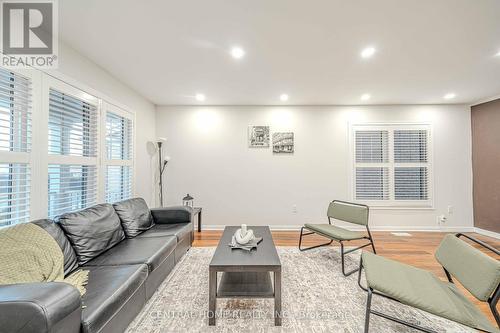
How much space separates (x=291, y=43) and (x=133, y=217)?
2771 millimetres

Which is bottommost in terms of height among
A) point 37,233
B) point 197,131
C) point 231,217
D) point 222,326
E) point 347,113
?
point 222,326

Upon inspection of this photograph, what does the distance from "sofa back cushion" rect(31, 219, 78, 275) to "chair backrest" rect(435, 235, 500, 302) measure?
2.93m

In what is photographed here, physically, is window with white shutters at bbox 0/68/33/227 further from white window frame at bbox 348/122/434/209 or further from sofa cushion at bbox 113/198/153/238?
white window frame at bbox 348/122/434/209

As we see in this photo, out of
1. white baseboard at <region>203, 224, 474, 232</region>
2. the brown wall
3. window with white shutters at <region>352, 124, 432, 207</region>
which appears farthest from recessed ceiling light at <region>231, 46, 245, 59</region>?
the brown wall

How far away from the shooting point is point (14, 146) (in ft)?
5.53

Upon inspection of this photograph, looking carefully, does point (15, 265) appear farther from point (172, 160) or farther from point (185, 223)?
point (172, 160)

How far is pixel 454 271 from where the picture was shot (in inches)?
59.9

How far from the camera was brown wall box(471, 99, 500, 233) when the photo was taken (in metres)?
3.58

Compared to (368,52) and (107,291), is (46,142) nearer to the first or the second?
(107,291)

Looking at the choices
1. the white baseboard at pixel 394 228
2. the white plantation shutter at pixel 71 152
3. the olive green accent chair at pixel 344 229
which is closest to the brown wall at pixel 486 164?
the white baseboard at pixel 394 228

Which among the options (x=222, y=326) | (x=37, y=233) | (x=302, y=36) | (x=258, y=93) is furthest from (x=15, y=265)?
(x=258, y=93)

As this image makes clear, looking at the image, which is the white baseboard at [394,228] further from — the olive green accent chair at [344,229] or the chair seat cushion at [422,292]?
the chair seat cushion at [422,292]

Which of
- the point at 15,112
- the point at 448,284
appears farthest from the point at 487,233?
the point at 15,112

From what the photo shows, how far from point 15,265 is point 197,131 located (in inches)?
125
